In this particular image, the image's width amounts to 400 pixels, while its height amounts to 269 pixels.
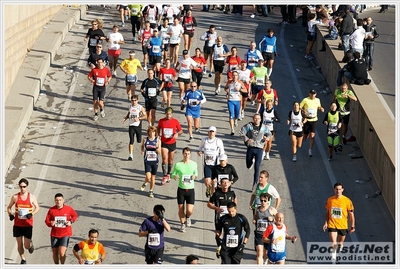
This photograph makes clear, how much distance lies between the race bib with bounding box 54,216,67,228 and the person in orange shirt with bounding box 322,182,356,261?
180 inches

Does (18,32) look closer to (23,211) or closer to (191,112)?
(191,112)

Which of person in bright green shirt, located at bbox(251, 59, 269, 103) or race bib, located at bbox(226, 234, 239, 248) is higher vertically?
person in bright green shirt, located at bbox(251, 59, 269, 103)

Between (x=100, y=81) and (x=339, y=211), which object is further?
(x=100, y=81)

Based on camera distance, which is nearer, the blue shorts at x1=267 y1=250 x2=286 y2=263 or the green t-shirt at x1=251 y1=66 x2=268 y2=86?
the blue shorts at x1=267 y1=250 x2=286 y2=263

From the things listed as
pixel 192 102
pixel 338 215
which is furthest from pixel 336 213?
pixel 192 102

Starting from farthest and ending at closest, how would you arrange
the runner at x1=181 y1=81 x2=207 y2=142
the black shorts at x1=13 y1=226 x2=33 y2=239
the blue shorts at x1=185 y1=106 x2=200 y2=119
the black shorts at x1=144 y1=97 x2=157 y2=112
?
the black shorts at x1=144 y1=97 x2=157 y2=112, the blue shorts at x1=185 y1=106 x2=200 y2=119, the runner at x1=181 y1=81 x2=207 y2=142, the black shorts at x1=13 y1=226 x2=33 y2=239

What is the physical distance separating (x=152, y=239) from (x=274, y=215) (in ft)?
7.00

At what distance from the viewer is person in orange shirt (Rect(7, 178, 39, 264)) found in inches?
703

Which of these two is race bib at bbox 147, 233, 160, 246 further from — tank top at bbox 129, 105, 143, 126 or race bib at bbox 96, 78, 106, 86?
race bib at bbox 96, 78, 106, 86

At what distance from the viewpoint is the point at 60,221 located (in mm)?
17406

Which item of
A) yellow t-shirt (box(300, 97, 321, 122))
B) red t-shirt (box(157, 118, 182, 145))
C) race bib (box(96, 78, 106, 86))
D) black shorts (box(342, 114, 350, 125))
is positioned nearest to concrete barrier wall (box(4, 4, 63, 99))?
race bib (box(96, 78, 106, 86))

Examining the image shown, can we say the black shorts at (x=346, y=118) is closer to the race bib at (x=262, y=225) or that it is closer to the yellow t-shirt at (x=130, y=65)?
the yellow t-shirt at (x=130, y=65)

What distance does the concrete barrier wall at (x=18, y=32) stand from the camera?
26609mm

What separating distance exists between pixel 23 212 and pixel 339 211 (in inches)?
219
